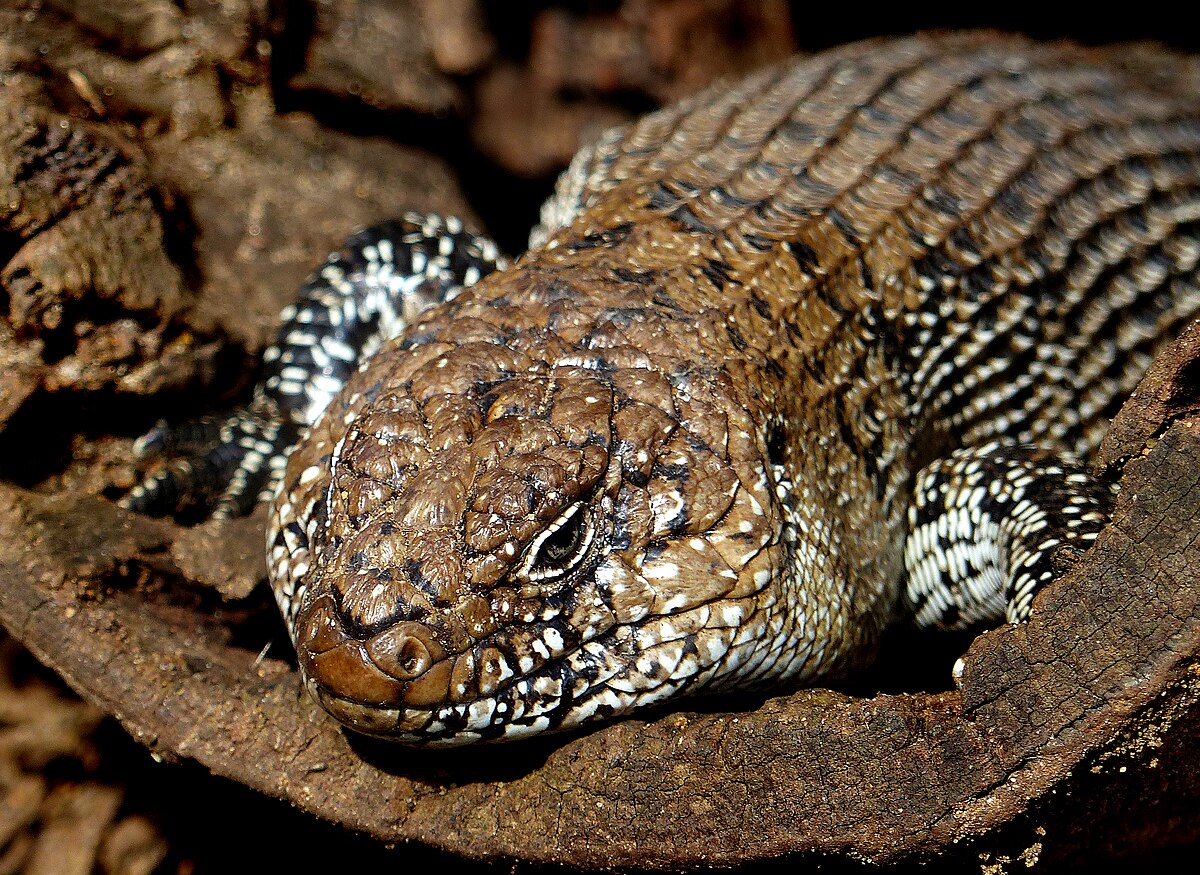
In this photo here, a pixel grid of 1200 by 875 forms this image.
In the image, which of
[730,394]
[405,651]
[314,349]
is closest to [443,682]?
[405,651]

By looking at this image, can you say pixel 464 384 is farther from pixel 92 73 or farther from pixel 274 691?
pixel 92 73

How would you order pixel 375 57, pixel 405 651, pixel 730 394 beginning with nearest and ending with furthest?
pixel 405 651 → pixel 730 394 → pixel 375 57

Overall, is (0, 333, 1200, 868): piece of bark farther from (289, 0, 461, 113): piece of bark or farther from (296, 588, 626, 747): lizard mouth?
(289, 0, 461, 113): piece of bark

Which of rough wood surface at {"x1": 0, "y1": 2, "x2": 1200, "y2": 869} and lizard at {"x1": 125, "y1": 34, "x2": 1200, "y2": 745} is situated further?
lizard at {"x1": 125, "y1": 34, "x2": 1200, "y2": 745}

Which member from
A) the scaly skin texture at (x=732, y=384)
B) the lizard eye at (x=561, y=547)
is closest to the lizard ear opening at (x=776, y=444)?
the scaly skin texture at (x=732, y=384)

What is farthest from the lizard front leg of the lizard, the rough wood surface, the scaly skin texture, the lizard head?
the lizard head

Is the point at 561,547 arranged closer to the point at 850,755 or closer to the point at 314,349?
the point at 850,755

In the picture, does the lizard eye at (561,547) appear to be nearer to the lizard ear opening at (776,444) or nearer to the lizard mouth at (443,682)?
the lizard mouth at (443,682)
